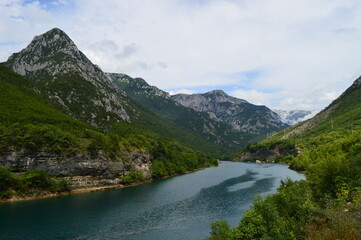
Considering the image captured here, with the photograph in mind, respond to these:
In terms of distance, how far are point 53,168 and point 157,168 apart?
61.2m

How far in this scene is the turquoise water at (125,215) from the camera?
178 feet

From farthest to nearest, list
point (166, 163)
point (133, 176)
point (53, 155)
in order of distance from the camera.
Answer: point (166, 163) → point (133, 176) → point (53, 155)

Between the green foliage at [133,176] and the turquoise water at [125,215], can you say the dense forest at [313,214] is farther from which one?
the green foliage at [133,176]

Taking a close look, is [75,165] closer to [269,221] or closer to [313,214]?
[269,221]

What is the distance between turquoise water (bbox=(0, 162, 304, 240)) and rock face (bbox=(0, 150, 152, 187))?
1246 cm

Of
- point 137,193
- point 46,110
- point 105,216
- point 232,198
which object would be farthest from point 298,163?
point 46,110

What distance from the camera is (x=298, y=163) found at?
489ft

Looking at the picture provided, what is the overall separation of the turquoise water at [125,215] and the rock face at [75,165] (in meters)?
12.5

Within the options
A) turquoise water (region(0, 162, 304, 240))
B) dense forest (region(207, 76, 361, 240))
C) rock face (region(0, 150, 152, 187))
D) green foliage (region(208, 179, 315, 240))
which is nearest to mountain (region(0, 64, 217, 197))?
rock face (region(0, 150, 152, 187))

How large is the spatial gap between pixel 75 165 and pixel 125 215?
50.5 metres

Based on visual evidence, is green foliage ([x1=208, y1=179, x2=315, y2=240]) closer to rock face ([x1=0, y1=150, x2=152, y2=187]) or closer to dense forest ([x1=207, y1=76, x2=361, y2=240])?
dense forest ([x1=207, y1=76, x2=361, y2=240])

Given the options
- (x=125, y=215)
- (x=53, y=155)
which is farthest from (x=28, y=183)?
(x=125, y=215)

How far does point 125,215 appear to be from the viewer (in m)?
69.2

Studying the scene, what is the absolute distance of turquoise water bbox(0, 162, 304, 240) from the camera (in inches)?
2131
